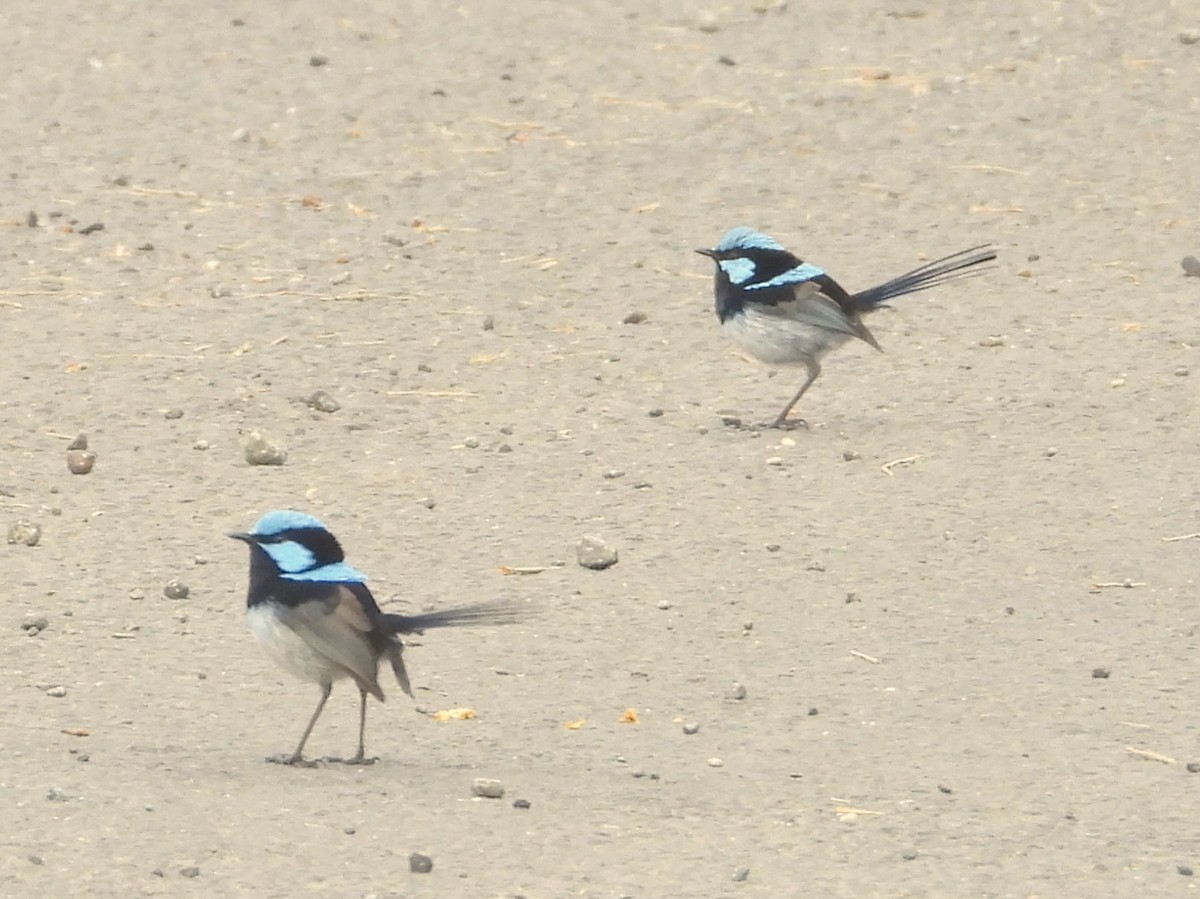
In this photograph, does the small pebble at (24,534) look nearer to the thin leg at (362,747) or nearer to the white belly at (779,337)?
the thin leg at (362,747)

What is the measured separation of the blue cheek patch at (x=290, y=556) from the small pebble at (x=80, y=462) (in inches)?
101

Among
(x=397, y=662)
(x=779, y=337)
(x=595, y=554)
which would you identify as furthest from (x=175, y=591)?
(x=779, y=337)

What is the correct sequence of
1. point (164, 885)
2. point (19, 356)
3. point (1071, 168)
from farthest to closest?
point (1071, 168) < point (19, 356) < point (164, 885)

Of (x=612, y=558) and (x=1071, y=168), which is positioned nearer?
(x=612, y=558)

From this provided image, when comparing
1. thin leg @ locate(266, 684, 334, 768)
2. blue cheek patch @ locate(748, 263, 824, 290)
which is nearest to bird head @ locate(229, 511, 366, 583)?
thin leg @ locate(266, 684, 334, 768)

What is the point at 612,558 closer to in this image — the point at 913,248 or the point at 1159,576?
the point at 1159,576

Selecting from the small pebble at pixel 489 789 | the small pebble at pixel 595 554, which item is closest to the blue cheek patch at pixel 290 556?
the small pebble at pixel 489 789

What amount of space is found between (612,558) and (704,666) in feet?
2.92

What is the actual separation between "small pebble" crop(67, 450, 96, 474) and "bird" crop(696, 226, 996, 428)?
2712mm

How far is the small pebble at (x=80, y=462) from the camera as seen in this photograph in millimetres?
8711

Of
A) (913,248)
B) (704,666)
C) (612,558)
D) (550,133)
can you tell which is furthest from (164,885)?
(550,133)

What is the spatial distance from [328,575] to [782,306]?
12.5 ft

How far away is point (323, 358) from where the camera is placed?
32.9 feet

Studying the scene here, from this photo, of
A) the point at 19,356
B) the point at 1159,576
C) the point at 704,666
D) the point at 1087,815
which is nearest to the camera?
the point at 1087,815
